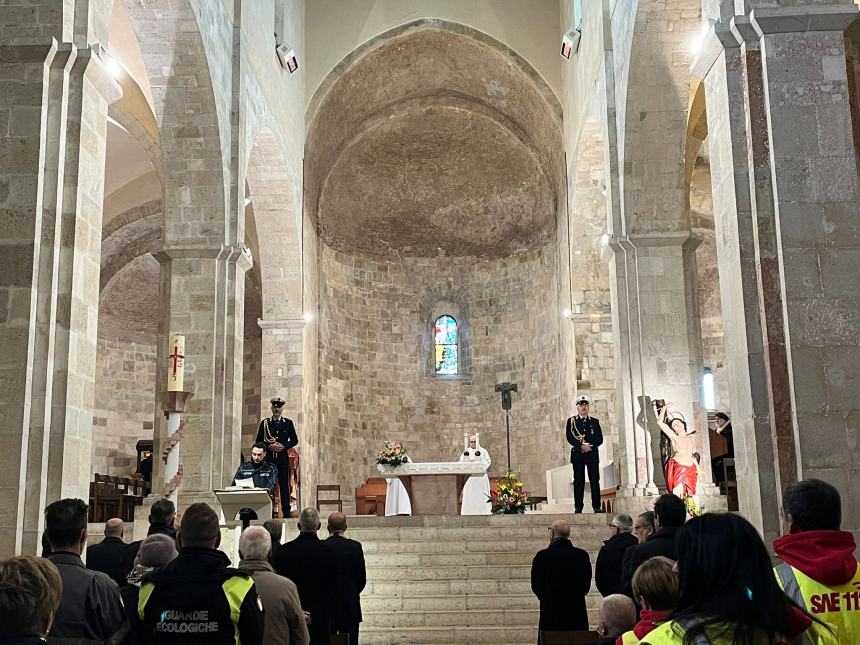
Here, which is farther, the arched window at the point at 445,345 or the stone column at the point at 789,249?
the arched window at the point at 445,345

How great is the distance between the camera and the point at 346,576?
6359 millimetres

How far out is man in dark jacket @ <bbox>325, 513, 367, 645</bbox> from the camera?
20.6 ft

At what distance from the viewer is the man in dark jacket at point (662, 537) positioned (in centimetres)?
468

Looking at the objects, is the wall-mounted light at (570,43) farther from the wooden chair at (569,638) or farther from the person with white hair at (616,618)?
the person with white hair at (616,618)

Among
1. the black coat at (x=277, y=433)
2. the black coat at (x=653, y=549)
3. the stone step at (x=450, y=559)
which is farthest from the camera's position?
the black coat at (x=277, y=433)

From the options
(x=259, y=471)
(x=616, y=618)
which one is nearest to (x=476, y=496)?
(x=259, y=471)

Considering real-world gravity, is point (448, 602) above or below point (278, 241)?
below

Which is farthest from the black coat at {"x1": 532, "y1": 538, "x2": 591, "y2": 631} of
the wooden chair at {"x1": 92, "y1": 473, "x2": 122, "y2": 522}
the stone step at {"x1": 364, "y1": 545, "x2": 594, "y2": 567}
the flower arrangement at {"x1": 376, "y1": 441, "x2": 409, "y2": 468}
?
the wooden chair at {"x1": 92, "y1": 473, "x2": 122, "y2": 522}

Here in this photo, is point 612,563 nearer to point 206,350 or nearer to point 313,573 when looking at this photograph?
point 313,573

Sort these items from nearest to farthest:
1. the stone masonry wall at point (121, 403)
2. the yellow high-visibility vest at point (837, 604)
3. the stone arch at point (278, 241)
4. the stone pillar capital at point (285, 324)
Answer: the yellow high-visibility vest at point (837, 604), the stone arch at point (278, 241), the stone pillar capital at point (285, 324), the stone masonry wall at point (121, 403)

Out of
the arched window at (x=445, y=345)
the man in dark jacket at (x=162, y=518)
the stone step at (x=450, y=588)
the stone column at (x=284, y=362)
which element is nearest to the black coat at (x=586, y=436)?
the stone step at (x=450, y=588)

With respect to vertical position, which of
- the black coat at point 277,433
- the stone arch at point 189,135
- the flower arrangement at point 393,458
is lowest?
the flower arrangement at point 393,458

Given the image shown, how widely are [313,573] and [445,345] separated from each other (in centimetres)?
1771

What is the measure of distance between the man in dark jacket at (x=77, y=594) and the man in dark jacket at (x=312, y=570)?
2173 millimetres
